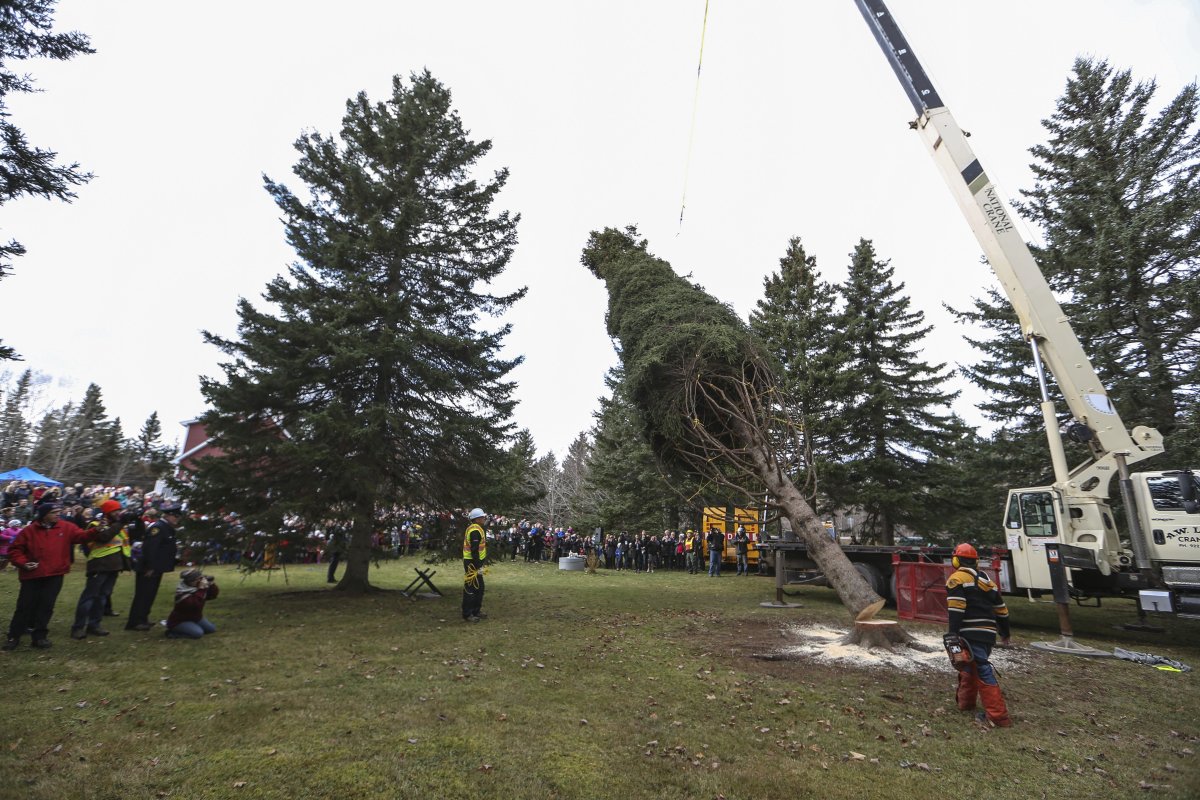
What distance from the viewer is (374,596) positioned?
12.1m

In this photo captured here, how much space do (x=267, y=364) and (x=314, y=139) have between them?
6.02m

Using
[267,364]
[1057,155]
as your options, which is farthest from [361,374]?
[1057,155]

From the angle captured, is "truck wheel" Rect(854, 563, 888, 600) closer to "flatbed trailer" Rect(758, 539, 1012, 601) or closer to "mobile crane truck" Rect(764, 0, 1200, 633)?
"flatbed trailer" Rect(758, 539, 1012, 601)

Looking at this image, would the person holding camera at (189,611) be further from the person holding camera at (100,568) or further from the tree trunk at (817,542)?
the tree trunk at (817,542)

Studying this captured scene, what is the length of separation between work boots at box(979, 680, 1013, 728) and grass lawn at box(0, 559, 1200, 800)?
0.12 meters

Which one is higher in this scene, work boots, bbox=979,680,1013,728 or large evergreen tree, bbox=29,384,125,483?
large evergreen tree, bbox=29,384,125,483

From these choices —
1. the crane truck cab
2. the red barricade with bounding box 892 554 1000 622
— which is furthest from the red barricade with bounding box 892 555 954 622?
the crane truck cab

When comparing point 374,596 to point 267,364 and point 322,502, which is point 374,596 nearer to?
point 322,502

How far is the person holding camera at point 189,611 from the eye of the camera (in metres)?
7.73

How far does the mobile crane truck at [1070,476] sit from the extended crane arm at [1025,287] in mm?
19

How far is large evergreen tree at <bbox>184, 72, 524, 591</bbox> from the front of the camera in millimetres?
10539

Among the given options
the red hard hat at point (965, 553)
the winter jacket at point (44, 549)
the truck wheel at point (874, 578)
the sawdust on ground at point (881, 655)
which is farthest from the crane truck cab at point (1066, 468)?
the winter jacket at point (44, 549)

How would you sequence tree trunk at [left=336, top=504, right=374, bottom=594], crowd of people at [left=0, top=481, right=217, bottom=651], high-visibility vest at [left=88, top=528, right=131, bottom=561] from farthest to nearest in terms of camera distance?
tree trunk at [left=336, top=504, right=374, bottom=594] < high-visibility vest at [left=88, top=528, right=131, bottom=561] < crowd of people at [left=0, top=481, right=217, bottom=651]

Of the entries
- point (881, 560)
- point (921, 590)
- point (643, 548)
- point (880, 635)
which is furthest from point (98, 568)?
point (643, 548)
